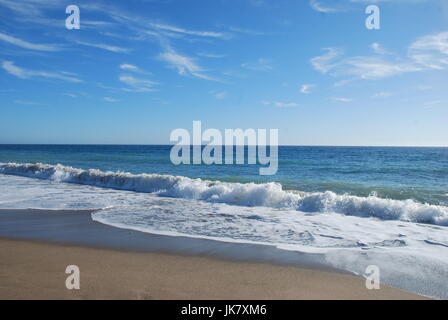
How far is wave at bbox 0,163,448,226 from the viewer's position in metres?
9.55

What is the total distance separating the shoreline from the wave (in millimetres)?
5506

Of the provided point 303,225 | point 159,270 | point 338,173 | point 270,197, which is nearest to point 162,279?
point 159,270

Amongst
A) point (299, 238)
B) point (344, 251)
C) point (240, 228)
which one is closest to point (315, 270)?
point (344, 251)

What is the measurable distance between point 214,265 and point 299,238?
2612mm

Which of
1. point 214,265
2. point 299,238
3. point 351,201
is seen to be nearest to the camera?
point 214,265

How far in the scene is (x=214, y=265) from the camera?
506 cm

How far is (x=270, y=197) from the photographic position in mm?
12094

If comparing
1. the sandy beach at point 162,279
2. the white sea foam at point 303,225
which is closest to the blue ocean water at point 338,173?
the white sea foam at point 303,225

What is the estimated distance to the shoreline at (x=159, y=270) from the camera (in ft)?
13.0

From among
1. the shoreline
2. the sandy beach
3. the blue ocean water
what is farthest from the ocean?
the sandy beach

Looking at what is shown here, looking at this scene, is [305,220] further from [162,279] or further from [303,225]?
[162,279]

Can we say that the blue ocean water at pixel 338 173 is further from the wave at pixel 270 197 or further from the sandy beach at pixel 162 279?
the sandy beach at pixel 162 279
